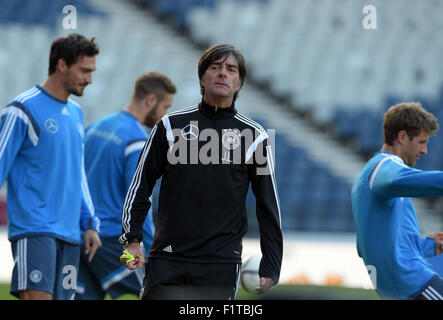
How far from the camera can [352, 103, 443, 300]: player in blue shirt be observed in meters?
3.85

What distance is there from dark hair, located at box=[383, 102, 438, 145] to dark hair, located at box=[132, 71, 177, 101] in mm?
1752

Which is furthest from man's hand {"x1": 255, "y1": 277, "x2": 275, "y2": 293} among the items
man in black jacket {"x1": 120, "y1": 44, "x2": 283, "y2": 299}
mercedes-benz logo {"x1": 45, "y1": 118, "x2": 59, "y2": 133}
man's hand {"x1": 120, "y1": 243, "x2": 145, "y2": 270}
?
mercedes-benz logo {"x1": 45, "y1": 118, "x2": 59, "y2": 133}

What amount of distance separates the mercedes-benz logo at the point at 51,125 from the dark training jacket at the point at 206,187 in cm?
96

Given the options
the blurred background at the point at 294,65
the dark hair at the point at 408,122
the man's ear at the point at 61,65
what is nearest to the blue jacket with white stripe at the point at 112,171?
the man's ear at the point at 61,65

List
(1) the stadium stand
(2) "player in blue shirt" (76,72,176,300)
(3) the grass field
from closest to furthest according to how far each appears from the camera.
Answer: (2) "player in blue shirt" (76,72,176,300) → (3) the grass field → (1) the stadium stand

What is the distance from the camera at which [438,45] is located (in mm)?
15664

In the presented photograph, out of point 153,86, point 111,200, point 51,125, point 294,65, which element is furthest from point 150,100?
point 294,65

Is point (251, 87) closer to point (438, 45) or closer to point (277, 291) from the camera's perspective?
point (438, 45)

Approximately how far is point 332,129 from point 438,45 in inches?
120

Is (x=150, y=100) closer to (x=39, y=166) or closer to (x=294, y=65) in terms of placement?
(x=39, y=166)

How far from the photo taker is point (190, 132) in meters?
3.40

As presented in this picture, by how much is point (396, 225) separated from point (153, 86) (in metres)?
2.12

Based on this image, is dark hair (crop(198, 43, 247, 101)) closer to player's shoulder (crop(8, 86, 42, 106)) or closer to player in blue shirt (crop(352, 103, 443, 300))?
player in blue shirt (crop(352, 103, 443, 300))
